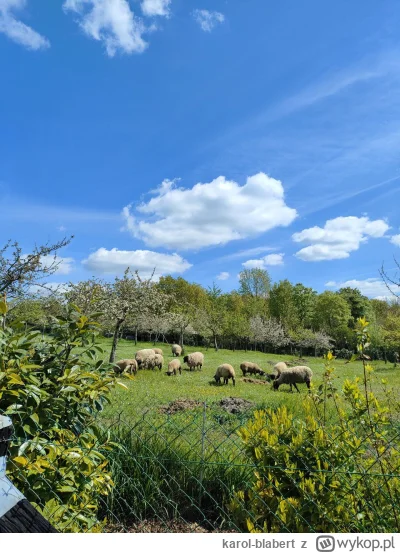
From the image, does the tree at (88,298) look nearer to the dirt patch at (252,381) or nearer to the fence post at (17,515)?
the fence post at (17,515)

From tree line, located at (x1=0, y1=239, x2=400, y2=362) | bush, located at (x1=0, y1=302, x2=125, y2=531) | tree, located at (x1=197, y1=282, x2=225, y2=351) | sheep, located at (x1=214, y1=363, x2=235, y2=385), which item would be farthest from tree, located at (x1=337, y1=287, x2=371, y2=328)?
bush, located at (x1=0, y1=302, x2=125, y2=531)

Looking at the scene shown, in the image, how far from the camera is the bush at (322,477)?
2.29 metres

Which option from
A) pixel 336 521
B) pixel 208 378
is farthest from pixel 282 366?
pixel 336 521

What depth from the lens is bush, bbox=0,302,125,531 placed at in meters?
2.32

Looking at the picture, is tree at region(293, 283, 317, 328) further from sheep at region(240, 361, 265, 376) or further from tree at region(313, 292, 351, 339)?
sheep at region(240, 361, 265, 376)

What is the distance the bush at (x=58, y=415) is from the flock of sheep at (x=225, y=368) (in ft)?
52.8

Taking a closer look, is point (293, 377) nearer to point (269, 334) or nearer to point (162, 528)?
point (162, 528)

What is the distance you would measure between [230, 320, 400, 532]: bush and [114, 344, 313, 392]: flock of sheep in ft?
53.9

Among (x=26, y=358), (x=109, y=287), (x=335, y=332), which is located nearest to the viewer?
(x=26, y=358)

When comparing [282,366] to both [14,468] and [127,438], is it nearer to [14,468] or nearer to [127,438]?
[127,438]
